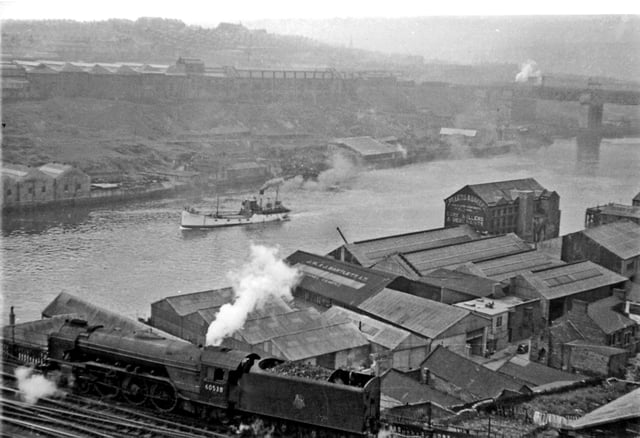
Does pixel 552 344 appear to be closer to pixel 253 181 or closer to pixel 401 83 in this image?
pixel 253 181

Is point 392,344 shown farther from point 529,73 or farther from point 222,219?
point 529,73

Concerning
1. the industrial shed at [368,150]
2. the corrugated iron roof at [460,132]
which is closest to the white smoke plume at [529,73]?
the corrugated iron roof at [460,132]

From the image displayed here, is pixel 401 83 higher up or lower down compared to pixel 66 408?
higher up

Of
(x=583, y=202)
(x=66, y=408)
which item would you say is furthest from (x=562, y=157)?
(x=66, y=408)

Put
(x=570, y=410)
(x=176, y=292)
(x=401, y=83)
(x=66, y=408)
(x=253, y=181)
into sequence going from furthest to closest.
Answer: (x=401, y=83), (x=253, y=181), (x=176, y=292), (x=570, y=410), (x=66, y=408)

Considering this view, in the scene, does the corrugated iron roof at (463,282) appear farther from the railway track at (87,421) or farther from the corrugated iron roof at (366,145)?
the corrugated iron roof at (366,145)

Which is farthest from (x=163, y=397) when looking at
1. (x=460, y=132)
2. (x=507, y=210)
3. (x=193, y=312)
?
(x=460, y=132)

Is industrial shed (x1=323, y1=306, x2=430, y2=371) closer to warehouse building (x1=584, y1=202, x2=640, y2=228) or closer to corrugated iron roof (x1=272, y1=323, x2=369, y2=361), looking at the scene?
corrugated iron roof (x1=272, y1=323, x2=369, y2=361)
